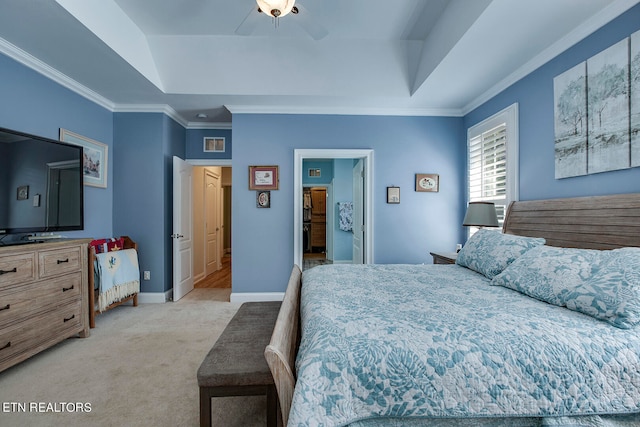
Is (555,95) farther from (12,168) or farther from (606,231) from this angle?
(12,168)

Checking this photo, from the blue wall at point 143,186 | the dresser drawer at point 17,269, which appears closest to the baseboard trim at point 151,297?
the blue wall at point 143,186

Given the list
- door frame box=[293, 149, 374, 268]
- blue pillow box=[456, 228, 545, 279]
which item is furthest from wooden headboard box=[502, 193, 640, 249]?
door frame box=[293, 149, 374, 268]

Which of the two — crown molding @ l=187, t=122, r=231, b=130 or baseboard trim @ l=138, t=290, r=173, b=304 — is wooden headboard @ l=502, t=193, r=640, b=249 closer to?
crown molding @ l=187, t=122, r=231, b=130

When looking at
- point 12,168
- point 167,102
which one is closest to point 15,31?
point 12,168

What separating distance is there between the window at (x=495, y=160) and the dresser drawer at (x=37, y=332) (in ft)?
14.3

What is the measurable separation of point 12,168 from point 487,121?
4561 millimetres

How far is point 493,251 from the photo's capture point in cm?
207

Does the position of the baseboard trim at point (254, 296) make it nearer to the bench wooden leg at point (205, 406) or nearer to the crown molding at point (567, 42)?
the bench wooden leg at point (205, 406)

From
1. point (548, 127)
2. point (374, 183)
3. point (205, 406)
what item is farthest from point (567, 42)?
point (205, 406)

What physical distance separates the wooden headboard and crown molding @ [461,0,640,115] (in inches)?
48.4

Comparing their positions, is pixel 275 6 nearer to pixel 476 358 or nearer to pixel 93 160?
pixel 476 358

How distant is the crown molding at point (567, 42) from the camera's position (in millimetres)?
1845

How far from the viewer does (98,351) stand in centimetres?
239

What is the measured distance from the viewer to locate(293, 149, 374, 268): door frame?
3.73 metres
